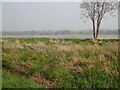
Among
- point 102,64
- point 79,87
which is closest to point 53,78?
point 79,87

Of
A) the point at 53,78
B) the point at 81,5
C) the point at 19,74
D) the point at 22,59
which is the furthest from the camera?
the point at 81,5

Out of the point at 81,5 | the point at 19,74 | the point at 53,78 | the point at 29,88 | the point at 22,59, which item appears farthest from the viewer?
the point at 81,5

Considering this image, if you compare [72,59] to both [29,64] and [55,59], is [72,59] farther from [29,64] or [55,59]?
[29,64]

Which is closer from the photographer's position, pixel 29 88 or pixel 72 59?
pixel 29 88

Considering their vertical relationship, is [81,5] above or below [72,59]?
above

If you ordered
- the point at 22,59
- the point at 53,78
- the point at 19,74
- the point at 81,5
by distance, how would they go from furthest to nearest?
1. the point at 81,5
2. the point at 22,59
3. the point at 19,74
4. the point at 53,78

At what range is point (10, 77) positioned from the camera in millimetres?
5777

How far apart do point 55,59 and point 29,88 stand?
2665 mm

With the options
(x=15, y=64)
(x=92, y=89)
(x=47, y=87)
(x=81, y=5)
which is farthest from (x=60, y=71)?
(x=81, y=5)

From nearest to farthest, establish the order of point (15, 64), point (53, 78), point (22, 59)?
point (53, 78) < point (15, 64) < point (22, 59)

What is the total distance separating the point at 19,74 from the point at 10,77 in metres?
0.54

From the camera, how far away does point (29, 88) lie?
16.2ft

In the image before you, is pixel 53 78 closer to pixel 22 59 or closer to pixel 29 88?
pixel 29 88

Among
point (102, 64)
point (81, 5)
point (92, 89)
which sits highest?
point (81, 5)
